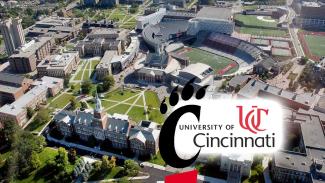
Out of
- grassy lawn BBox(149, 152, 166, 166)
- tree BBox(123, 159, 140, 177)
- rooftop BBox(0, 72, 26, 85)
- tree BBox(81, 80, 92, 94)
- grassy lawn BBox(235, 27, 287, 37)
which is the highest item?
grassy lawn BBox(235, 27, 287, 37)

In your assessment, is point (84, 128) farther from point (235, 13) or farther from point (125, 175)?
point (235, 13)

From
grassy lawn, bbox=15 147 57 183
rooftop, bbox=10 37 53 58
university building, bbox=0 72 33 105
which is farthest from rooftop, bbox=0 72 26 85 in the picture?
grassy lawn, bbox=15 147 57 183

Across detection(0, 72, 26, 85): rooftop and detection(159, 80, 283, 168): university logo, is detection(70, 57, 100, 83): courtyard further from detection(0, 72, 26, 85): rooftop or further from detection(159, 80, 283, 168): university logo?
detection(159, 80, 283, 168): university logo

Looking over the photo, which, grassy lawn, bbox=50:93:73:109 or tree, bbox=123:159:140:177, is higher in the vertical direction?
grassy lawn, bbox=50:93:73:109

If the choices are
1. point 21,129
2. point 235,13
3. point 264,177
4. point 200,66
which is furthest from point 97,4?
point 264,177

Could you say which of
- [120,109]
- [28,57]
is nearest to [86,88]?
[120,109]

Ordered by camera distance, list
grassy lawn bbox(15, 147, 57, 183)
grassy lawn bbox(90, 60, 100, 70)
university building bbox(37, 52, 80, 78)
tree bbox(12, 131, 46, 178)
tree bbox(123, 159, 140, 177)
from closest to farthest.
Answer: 1. tree bbox(123, 159, 140, 177)
2. grassy lawn bbox(15, 147, 57, 183)
3. tree bbox(12, 131, 46, 178)
4. university building bbox(37, 52, 80, 78)
5. grassy lawn bbox(90, 60, 100, 70)

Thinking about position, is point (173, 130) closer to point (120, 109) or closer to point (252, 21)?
point (120, 109)
